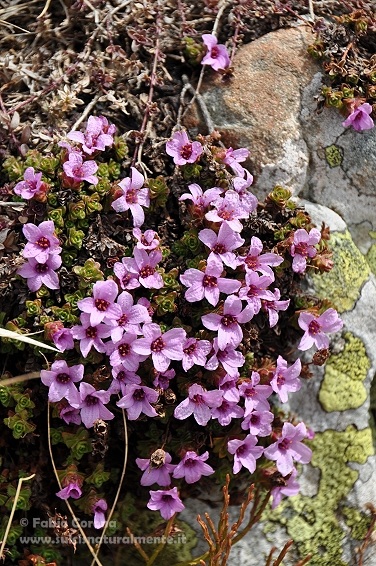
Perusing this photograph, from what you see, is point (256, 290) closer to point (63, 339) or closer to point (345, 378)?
point (345, 378)

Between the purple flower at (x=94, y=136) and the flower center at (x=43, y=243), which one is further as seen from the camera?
the purple flower at (x=94, y=136)

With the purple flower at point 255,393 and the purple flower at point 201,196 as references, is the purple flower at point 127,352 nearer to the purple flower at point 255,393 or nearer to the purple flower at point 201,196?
the purple flower at point 255,393

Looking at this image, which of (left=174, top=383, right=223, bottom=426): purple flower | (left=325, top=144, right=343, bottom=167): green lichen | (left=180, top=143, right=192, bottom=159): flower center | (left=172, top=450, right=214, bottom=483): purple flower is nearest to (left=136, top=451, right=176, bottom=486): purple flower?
(left=172, top=450, right=214, bottom=483): purple flower

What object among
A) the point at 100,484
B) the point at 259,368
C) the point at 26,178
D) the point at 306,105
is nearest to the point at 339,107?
the point at 306,105

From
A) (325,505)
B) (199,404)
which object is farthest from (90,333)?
(325,505)

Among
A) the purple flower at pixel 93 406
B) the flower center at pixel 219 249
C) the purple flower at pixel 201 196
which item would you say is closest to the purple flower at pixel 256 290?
the flower center at pixel 219 249
